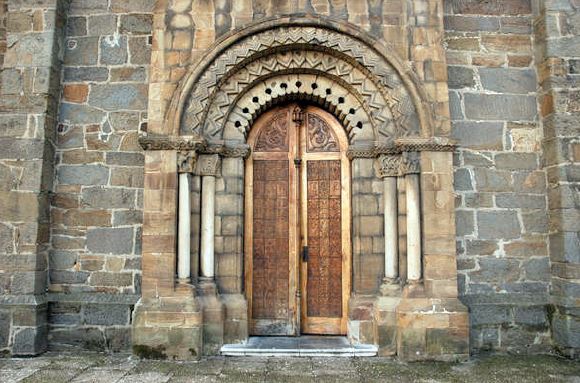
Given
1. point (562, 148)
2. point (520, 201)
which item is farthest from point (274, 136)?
point (562, 148)

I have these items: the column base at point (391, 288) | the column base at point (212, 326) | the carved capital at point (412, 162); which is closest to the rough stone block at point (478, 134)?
the carved capital at point (412, 162)

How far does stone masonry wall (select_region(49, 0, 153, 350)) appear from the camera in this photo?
5152 millimetres

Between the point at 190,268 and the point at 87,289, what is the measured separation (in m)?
1.32

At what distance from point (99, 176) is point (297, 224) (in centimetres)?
241

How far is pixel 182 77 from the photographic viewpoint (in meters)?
5.05

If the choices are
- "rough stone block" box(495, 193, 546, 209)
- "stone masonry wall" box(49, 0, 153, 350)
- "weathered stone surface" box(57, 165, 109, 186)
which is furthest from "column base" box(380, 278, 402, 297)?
"weathered stone surface" box(57, 165, 109, 186)

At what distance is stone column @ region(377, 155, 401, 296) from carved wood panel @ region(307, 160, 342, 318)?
21.6 inches

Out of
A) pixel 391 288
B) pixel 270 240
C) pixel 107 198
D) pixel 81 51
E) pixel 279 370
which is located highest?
pixel 81 51

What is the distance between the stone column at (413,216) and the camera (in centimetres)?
489

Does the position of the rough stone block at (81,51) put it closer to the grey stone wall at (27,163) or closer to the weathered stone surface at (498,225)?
the grey stone wall at (27,163)

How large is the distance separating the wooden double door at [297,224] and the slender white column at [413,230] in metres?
0.72

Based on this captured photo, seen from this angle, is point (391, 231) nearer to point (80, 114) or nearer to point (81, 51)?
point (80, 114)

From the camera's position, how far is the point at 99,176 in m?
5.39

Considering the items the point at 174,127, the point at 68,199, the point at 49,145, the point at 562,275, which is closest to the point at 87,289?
the point at 68,199
